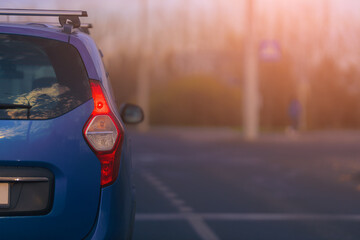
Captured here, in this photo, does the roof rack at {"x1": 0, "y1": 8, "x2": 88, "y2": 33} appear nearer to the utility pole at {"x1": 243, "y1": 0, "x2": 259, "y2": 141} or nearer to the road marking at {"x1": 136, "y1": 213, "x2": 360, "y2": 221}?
the road marking at {"x1": 136, "y1": 213, "x2": 360, "y2": 221}

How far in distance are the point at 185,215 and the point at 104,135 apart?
4.66m

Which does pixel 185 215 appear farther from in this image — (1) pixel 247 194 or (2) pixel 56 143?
(2) pixel 56 143

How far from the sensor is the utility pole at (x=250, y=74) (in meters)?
26.4

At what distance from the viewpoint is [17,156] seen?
4.16 m

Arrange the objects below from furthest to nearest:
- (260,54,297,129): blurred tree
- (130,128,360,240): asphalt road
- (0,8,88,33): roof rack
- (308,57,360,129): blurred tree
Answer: (260,54,297,129): blurred tree → (308,57,360,129): blurred tree → (130,128,360,240): asphalt road → (0,8,88,33): roof rack

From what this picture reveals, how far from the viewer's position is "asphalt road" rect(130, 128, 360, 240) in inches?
311

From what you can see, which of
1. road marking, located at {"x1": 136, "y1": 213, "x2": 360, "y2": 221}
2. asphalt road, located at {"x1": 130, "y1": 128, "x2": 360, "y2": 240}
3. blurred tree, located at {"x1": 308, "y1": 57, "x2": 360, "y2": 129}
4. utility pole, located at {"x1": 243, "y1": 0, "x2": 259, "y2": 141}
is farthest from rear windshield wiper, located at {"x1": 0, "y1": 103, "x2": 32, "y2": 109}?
blurred tree, located at {"x1": 308, "y1": 57, "x2": 360, "y2": 129}

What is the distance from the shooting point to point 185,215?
8.92 m

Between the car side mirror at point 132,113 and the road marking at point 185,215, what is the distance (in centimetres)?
172

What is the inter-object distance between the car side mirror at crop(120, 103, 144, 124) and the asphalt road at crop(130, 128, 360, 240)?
1.56 m

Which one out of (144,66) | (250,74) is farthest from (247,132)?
(144,66)

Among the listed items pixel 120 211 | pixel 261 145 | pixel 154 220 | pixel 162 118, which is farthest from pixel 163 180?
pixel 162 118

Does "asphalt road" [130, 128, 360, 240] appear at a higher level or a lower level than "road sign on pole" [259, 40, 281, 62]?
lower

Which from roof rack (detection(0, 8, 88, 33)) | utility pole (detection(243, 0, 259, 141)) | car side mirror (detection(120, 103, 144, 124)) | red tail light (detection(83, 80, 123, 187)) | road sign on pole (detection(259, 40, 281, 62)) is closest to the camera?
red tail light (detection(83, 80, 123, 187))
